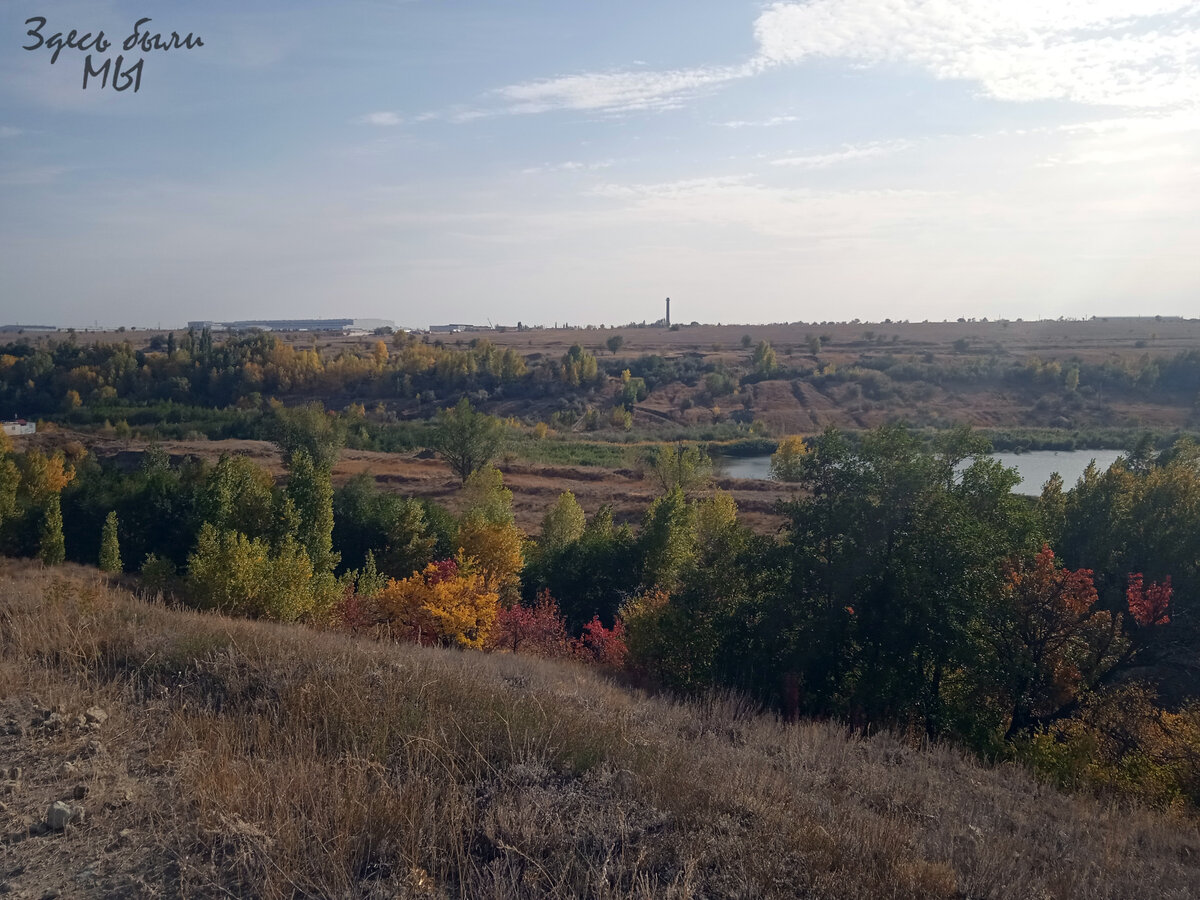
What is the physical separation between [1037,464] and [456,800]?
170ft

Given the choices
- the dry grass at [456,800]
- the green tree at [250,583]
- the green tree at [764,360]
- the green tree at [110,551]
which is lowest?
the green tree at [110,551]

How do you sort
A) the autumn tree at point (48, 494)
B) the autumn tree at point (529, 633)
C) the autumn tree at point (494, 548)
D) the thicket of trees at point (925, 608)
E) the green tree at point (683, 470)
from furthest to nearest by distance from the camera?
the green tree at point (683, 470), the autumn tree at point (48, 494), the autumn tree at point (494, 548), the autumn tree at point (529, 633), the thicket of trees at point (925, 608)

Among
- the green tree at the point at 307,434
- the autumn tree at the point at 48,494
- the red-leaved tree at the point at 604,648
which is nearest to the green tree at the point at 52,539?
the autumn tree at the point at 48,494

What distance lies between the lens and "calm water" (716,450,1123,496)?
43.1 metres

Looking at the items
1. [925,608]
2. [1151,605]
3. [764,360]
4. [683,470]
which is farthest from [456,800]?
[764,360]

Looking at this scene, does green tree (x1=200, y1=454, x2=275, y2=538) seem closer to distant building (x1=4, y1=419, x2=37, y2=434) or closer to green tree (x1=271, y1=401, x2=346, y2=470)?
green tree (x1=271, y1=401, x2=346, y2=470)

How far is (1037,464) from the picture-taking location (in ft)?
158

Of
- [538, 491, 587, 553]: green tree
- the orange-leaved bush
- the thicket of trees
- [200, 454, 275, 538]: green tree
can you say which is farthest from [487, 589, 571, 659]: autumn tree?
[200, 454, 275, 538]: green tree

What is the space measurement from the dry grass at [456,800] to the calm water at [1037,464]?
131 ft

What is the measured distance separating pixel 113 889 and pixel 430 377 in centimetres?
8298

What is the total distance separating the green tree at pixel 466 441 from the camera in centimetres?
4569

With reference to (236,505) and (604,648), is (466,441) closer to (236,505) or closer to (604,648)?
(236,505)

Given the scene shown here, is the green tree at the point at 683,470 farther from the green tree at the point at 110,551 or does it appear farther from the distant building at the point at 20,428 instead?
the distant building at the point at 20,428

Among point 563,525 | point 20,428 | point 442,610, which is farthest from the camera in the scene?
point 20,428
